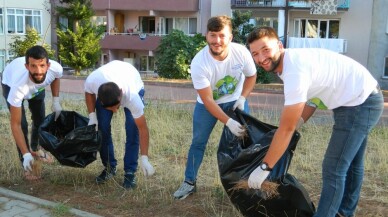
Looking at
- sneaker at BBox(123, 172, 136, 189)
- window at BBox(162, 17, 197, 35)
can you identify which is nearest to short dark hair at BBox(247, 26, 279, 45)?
sneaker at BBox(123, 172, 136, 189)

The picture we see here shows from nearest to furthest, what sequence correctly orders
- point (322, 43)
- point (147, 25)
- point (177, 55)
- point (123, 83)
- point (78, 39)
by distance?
point (123, 83), point (177, 55), point (322, 43), point (78, 39), point (147, 25)

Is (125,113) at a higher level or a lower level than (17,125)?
higher

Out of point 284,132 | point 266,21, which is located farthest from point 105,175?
point 266,21

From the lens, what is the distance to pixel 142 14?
2969 centimetres

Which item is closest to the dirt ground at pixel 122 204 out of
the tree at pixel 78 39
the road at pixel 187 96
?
the road at pixel 187 96

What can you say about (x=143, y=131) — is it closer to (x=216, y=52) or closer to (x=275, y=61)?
(x=216, y=52)

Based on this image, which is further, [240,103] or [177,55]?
[177,55]

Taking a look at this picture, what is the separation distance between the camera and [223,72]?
149 inches

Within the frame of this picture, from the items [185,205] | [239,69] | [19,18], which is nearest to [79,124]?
[185,205]

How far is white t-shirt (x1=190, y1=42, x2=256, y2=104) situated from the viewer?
368 cm

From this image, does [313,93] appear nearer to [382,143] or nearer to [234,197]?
[234,197]

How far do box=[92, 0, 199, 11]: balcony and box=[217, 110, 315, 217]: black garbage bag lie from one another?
24539 millimetres

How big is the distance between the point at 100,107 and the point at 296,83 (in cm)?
215

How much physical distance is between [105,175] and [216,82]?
1531mm
